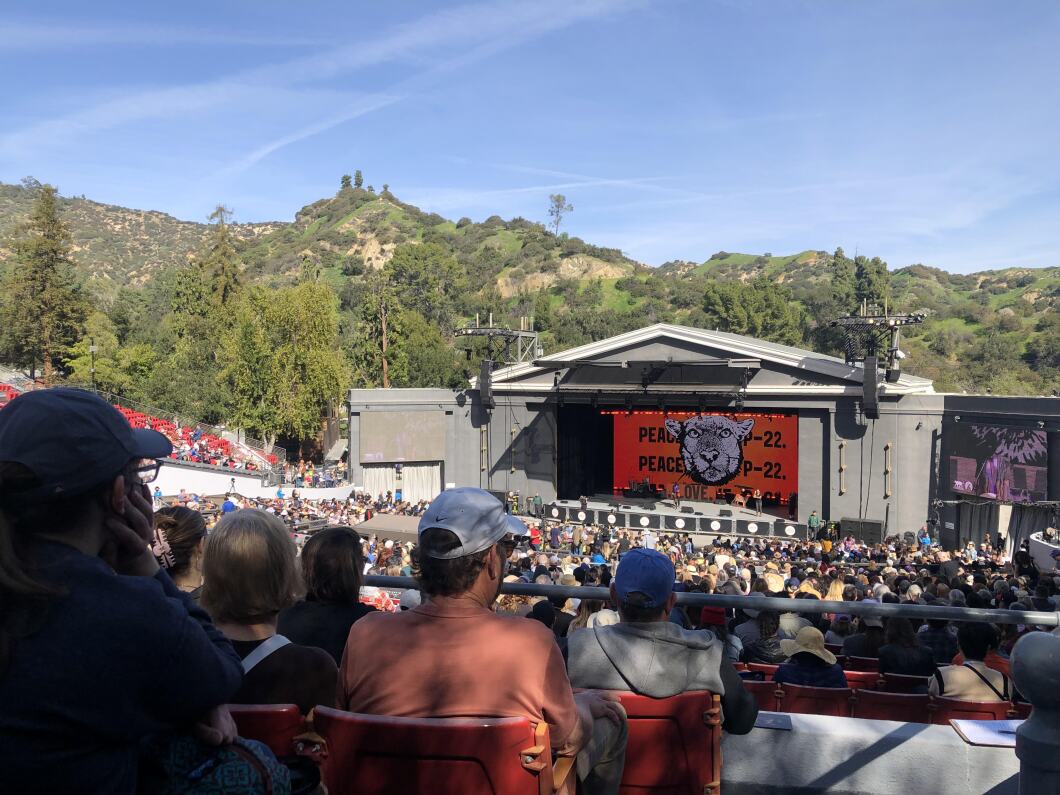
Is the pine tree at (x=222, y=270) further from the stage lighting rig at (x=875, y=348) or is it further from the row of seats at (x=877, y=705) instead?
the row of seats at (x=877, y=705)

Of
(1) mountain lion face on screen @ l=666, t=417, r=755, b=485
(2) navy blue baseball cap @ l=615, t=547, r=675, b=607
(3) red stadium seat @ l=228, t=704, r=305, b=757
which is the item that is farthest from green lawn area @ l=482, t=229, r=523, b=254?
(3) red stadium seat @ l=228, t=704, r=305, b=757

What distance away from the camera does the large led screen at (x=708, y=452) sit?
25.9m

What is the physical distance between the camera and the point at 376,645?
2.02 metres

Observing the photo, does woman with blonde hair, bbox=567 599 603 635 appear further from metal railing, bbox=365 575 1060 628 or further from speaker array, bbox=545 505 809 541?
speaker array, bbox=545 505 809 541

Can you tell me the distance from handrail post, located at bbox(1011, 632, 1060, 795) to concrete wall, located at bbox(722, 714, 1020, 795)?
0.79 metres

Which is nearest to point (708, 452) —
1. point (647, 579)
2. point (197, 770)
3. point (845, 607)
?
point (845, 607)

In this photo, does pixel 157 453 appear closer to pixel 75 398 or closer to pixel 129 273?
pixel 75 398

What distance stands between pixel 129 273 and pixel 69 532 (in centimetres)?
12118

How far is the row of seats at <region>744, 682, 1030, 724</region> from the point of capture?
3406mm

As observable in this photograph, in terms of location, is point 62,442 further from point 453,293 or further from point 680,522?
point 453,293

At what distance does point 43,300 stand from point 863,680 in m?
46.4

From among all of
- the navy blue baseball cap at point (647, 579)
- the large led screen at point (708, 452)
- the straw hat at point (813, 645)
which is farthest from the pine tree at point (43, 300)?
the navy blue baseball cap at point (647, 579)

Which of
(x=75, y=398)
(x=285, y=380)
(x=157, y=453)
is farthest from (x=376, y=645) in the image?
(x=285, y=380)

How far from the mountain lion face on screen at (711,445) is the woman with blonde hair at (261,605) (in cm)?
Answer: 2479
